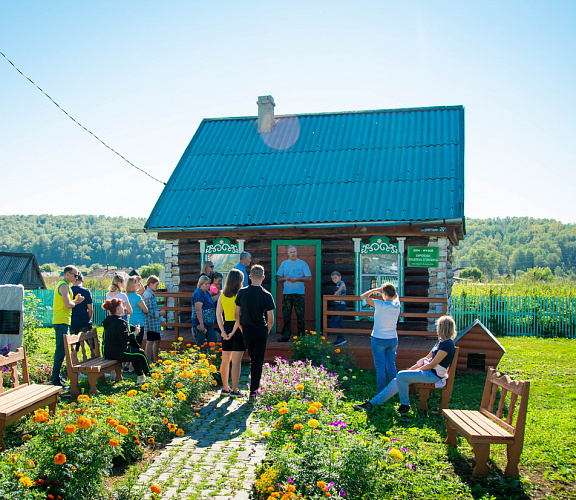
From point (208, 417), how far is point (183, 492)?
215 centimetres

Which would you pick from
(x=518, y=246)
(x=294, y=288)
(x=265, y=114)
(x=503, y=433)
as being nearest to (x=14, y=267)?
(x=265, y=114)

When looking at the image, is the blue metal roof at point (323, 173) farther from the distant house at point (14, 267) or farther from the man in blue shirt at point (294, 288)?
the distant house at point (14, 267)

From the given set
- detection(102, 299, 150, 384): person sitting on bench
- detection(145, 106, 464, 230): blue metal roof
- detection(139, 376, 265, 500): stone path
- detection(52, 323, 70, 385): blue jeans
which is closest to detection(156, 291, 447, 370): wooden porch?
detection(145, 106, 464, 230): blue metal roof

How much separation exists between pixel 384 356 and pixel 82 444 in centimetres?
453

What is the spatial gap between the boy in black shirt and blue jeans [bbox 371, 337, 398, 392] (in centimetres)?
161

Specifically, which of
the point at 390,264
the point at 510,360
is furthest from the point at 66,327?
the point at 510,360

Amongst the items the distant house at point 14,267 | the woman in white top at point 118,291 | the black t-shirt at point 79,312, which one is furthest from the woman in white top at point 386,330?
the distant house at point 14,267

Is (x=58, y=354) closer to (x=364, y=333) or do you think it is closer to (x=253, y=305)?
(x=253, y=305)

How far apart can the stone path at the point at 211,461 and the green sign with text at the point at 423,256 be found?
5957mm

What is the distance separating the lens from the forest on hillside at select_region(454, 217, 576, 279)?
124 meters

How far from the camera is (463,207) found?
1084 cm

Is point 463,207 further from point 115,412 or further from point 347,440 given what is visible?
point 115,412

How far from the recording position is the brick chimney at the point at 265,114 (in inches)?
584

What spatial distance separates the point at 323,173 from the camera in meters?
12.9
